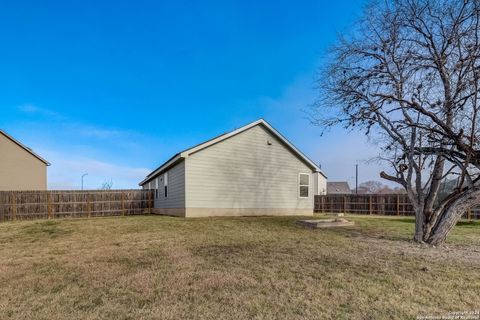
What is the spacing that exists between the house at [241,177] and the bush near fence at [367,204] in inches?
456

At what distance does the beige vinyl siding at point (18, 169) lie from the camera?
79.6ft

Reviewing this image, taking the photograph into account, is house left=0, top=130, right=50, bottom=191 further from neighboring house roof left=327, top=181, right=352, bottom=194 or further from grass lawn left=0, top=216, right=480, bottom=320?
neighboring house roof left=327, top=181, right=352, bottom=194

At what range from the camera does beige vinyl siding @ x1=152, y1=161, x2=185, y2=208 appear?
650 inches

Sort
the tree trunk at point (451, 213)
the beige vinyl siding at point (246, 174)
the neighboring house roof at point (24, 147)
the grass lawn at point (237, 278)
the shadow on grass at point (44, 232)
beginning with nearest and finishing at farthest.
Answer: the grass lawn at point (237, 278)
the tree trunk at point (451, 213)
the shadow on grass at point (44, 232)
the beige vinyl siding at point (246, 174)
the neighboring house roof at point (24, 147)

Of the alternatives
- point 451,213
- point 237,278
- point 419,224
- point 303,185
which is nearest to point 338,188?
point 303,185

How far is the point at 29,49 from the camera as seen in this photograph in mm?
13430

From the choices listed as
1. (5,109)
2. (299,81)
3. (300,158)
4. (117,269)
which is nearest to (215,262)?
(117,269)

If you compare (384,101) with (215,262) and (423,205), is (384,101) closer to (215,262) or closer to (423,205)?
(423,205)

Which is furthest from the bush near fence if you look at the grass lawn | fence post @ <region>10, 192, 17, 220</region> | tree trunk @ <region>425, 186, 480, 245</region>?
fence post @ <region>10, 192, 17, 220</region>

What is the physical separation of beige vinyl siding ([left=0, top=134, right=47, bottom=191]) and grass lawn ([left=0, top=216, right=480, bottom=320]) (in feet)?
59.7

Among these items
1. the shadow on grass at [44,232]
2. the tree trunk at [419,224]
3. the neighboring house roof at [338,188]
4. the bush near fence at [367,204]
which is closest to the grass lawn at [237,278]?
the tree trunk at [419,224]

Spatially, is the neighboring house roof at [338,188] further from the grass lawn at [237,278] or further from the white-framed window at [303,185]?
the grass lawn at [237,278]

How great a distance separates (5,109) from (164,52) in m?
10.3

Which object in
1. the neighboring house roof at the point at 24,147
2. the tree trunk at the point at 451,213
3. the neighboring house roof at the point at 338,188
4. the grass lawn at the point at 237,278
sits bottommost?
the neighboring house roof at the point at 338,188
